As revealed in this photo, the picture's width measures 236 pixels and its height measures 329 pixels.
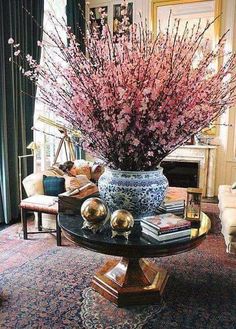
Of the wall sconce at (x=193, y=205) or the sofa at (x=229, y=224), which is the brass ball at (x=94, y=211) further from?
the sofa at (x=229, y=224)

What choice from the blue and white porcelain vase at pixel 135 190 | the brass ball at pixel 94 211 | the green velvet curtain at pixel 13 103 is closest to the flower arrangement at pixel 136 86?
the blue and white porcelain vase at pixel 135 190

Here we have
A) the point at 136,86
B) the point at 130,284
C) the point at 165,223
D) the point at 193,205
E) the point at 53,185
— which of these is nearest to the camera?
the point at 136,86

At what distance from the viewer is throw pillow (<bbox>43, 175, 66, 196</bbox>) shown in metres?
3.46

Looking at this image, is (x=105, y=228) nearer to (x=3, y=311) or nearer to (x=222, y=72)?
(x=3, y=311)

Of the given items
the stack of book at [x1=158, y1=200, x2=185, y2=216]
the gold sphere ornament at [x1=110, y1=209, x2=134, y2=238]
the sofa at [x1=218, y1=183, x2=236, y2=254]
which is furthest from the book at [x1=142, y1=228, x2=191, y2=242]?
the sofa at [x1=218, y1=183, x2=236, y2=254]

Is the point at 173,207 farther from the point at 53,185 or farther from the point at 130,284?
the point at 53,185

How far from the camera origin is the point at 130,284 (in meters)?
2.19

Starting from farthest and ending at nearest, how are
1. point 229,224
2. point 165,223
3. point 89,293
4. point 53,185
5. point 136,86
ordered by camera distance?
point 53,185
point 229,224
point 89,293
point 165,223
point 136,86

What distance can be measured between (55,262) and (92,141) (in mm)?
1430

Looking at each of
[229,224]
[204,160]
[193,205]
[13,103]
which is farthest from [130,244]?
[204,160]

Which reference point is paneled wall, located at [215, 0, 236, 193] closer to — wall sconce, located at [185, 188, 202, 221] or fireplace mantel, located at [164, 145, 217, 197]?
fireplace mantel, located at [164, 145, 217, 197]

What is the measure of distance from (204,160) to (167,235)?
146 inches

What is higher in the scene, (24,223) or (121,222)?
(121,222)

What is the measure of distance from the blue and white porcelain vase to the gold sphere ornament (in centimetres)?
14
